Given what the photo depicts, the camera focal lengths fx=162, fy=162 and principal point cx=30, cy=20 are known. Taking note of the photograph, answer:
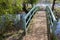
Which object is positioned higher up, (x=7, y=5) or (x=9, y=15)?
(x=7, y=5)

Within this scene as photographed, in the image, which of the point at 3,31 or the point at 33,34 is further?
the point at 3,31

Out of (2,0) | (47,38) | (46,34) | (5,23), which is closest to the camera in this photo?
(2,0)

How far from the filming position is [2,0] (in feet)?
18.5

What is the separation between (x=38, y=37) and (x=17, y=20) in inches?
81.1

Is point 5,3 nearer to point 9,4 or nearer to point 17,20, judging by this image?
point 9,4

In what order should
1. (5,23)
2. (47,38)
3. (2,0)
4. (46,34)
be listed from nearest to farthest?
(2,0), (47,38), (46,34), (5,23)

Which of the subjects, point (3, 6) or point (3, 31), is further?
point (3, 31)

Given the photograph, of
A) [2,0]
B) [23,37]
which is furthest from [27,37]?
[2,0]

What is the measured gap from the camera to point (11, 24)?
25.4ft

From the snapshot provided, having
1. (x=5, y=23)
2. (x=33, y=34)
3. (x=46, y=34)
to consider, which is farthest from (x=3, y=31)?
(x=46, y=34)

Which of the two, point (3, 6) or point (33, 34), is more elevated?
point (3, 6)

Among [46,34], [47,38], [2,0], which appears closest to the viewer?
[2,0]

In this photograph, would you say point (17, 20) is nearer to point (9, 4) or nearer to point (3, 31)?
point (3, 31)

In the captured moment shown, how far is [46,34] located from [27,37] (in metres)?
0.84
